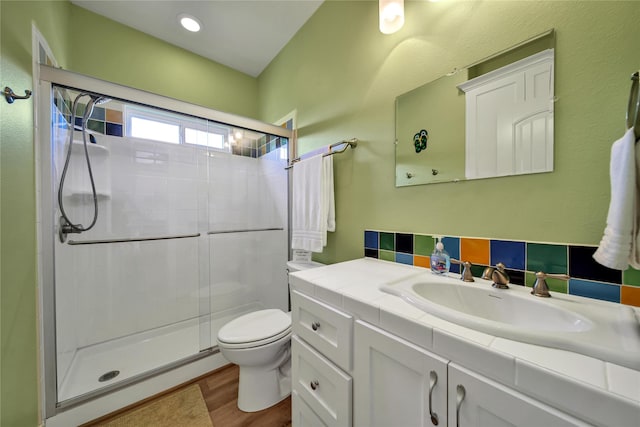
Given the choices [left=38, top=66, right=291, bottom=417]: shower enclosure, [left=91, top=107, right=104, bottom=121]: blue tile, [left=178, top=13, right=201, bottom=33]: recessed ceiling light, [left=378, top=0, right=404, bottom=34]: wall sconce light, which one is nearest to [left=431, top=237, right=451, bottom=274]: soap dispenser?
[left=378, top=0, right=404, bottom=34]: wall sconce light

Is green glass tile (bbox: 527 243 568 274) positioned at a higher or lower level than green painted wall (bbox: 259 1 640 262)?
lower

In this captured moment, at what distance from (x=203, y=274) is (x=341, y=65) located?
6.67 ft

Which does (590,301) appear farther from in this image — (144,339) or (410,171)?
(144,339)

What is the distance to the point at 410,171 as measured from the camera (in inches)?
45.0

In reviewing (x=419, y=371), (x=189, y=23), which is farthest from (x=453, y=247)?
(x=189, y=23)

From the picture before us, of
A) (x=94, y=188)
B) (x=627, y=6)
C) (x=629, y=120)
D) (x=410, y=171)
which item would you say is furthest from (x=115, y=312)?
(x=627, y=6)

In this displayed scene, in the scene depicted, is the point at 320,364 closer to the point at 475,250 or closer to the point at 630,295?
the point at 475,250

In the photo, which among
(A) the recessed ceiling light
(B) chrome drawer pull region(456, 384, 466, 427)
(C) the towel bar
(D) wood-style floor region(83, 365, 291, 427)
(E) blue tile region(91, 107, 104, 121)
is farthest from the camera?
(A) the recessed ceiling light

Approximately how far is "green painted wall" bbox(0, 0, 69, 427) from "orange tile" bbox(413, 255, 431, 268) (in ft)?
5.29

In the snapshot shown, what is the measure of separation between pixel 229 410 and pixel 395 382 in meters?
1.15

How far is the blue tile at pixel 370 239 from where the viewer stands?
1.31m

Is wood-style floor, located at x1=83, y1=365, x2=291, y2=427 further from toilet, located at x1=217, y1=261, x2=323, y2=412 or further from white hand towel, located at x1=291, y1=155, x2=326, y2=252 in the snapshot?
white hand towel, located at x1=291, y1=155, x2=326, y2=252

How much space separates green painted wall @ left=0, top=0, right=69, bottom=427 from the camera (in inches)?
31.6

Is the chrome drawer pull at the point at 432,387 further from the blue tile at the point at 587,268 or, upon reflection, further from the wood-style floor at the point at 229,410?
the wood-style floor at the point at 229,410
